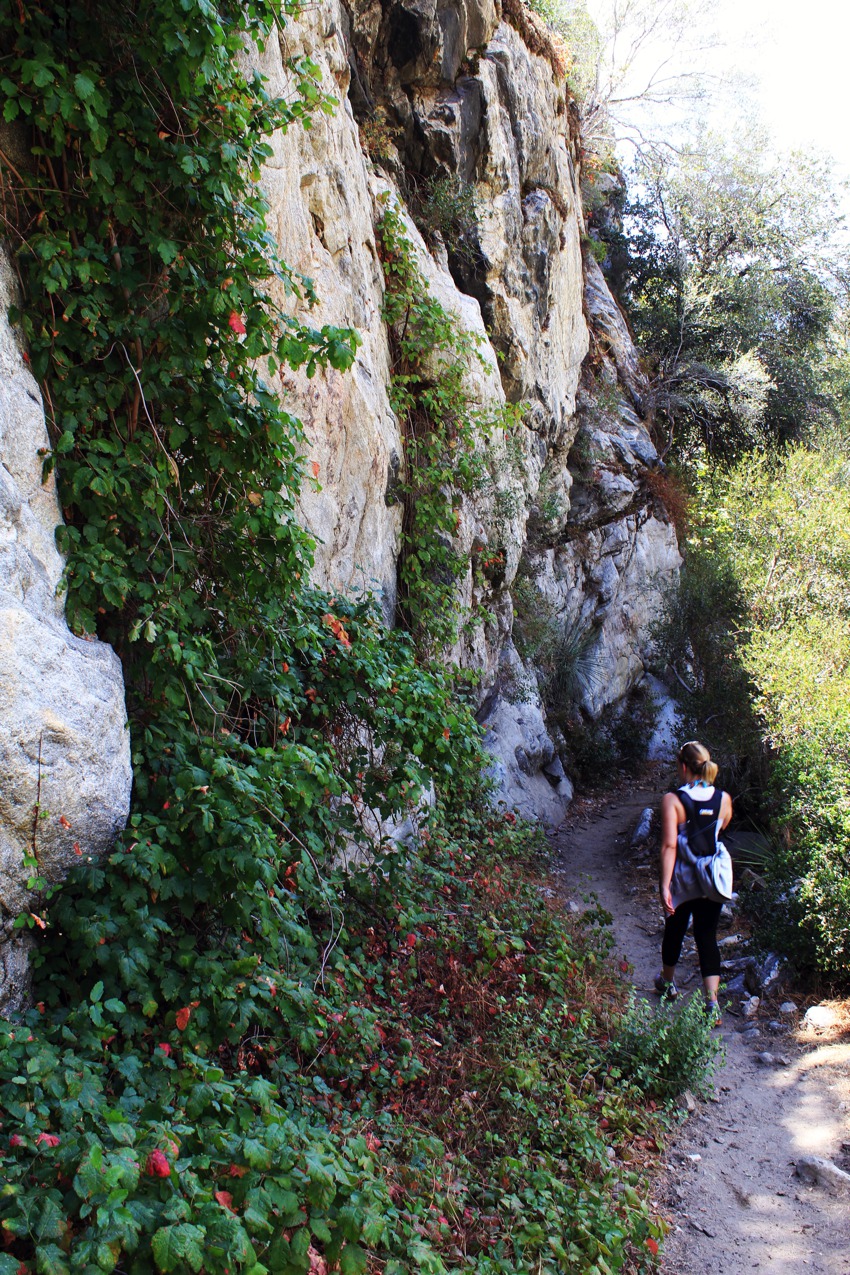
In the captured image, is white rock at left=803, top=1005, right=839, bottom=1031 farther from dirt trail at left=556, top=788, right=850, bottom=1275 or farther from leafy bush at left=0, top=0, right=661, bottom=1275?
leafy bush at left=0, top=0, right=661, bottom=1275

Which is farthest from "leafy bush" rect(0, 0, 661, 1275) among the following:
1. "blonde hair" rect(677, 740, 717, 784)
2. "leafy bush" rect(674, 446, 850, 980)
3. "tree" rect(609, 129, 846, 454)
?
"tree" rect(609, 129, 846, 454)

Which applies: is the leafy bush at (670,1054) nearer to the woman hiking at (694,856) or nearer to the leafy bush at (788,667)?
the woman hiking at (694,856)

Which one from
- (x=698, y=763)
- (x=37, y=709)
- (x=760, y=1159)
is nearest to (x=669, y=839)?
(x=698, y=763)

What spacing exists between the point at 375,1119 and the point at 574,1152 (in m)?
0.95

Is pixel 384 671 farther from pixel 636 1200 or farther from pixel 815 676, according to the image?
pixel 815 676

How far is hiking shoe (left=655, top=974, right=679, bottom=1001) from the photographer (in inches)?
205

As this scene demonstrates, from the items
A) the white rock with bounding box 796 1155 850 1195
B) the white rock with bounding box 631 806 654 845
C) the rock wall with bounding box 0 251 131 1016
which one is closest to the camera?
the rock wall with bounding box 0 251 131 1016

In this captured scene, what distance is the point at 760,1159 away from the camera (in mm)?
3896

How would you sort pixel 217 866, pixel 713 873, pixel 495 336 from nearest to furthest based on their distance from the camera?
pixel 217 866, pixel 713 873, pixel 495 336

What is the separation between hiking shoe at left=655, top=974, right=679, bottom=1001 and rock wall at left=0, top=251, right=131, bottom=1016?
3836 millimetres

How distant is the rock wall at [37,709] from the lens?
9.27 feet

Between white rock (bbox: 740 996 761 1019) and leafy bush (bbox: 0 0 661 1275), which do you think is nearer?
leafy bush (bbox: 0 0 661 1275)

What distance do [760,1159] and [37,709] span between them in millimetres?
4006

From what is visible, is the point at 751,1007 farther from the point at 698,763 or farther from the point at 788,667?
the point at 788,667
